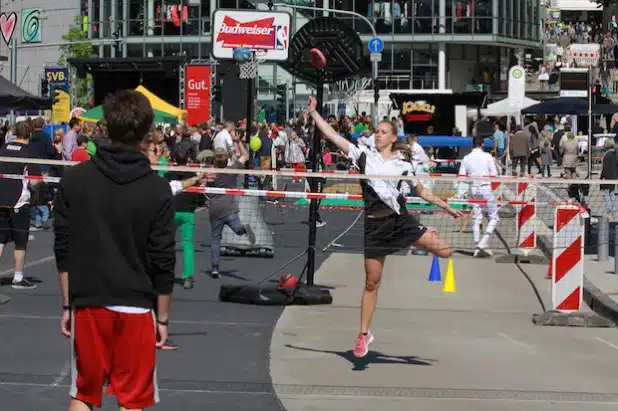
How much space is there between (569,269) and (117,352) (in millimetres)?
7810

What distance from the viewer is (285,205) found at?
55.3ft

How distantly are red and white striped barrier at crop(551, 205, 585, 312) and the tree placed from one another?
44419mm

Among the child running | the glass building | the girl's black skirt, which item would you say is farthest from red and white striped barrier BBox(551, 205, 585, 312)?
the glass building

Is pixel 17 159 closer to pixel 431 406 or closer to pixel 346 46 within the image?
pixel 346 46

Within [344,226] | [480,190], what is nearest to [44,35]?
[480,190]

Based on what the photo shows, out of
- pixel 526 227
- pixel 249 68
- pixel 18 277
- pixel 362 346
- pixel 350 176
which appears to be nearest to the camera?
pixel 362 346

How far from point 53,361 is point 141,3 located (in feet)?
205

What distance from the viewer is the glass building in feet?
225

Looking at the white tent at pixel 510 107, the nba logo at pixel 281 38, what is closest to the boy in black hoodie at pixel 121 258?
the nba logo at pixel 281 38

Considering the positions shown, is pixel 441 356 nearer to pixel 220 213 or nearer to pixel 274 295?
pixel 274 295

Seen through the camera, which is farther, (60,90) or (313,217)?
(60,90)

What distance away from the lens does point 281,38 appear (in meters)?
26.1

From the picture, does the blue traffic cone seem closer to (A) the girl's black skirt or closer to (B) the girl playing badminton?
(B) the girl playing badminton

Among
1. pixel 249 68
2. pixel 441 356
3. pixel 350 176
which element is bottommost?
pixel 441 356
